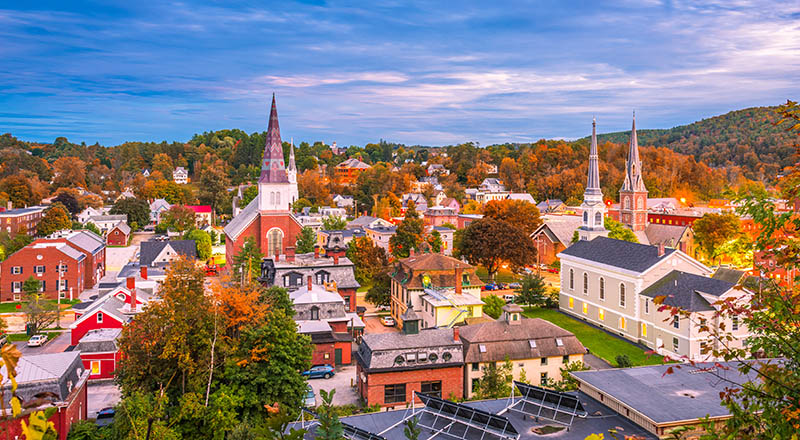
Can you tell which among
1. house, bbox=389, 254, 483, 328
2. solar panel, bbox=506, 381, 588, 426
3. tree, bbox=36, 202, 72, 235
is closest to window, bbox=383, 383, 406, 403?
solar panel, bbox=506, 381, 588, 426

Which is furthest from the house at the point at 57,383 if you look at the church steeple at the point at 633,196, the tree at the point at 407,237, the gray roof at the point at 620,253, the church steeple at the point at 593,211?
the church steeple at the point at 633,196

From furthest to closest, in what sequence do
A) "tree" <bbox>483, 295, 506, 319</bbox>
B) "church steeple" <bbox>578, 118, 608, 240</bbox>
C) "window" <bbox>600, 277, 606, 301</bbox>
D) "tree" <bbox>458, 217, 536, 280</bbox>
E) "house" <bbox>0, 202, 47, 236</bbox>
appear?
"house" <bbox>0, 202, 47, 236</bbox>, "tree" <bbox>458, 217, 536, 280</bbox>, "church steeple" <bbox>578, 118, 608, 240</bbox>, "window" <bbox>600, 277, 606, 301</bbox>, "tree" <bbox>483, 295, 506, 319</bbox>

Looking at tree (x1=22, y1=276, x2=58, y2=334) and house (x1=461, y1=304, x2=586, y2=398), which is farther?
tree (x1=22, y1=276, x2=58, y2=334)

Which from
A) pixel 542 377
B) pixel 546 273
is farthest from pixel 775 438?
pixel 546 273

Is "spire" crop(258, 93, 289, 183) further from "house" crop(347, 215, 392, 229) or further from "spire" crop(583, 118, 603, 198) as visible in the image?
"spire" crop(583, 118, 603, 198)

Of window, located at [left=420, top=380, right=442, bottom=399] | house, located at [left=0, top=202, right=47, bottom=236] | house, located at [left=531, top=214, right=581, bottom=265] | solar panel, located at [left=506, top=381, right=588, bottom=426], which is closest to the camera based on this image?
solar panel, located at [left=506, top=381, right=588, bottom=426]

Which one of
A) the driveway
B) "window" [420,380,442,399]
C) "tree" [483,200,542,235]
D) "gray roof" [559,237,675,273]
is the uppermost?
"tree" [483,200,542,235]

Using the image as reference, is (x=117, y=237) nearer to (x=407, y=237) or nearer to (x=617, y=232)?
(x=407, y=237)
